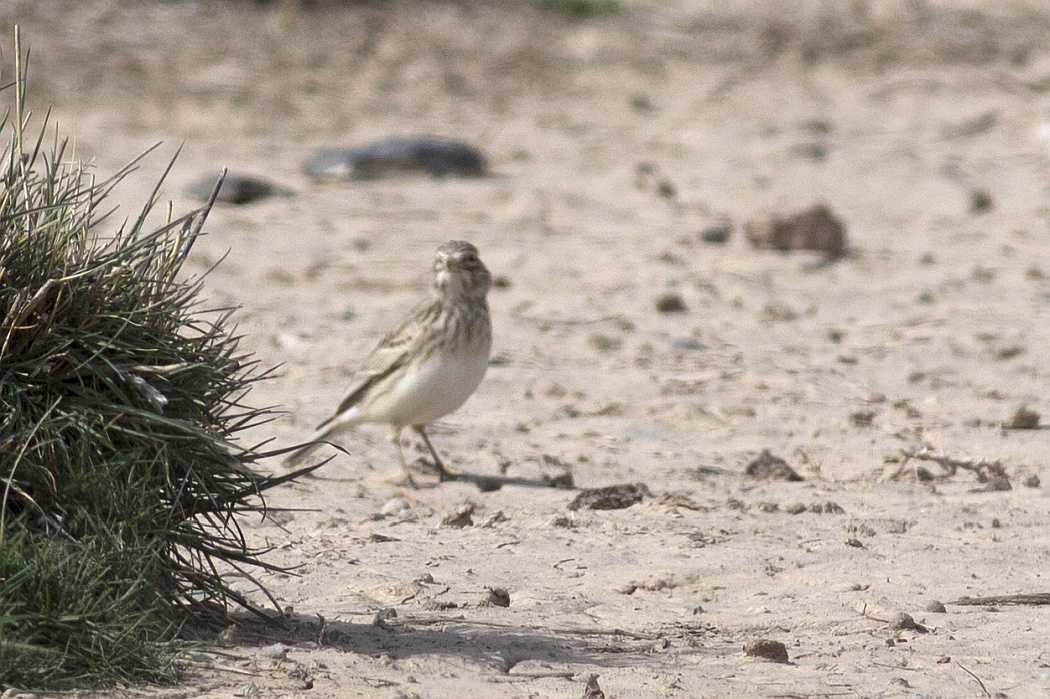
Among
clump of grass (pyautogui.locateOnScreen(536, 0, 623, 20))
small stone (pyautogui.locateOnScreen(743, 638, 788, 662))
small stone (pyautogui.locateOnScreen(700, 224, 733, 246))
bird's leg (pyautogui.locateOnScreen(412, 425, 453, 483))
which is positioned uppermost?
clump of grass (pyautogui.locateOnScreen(536, 0, 623, 20))

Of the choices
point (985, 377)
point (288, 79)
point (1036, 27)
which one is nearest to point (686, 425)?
point (985, 377)

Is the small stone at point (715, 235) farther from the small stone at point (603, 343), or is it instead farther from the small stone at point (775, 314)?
the small stone at point (603, 343)

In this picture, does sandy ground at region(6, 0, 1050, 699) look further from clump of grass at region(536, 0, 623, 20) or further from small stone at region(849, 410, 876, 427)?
clump of grass at region(536, 0, 623, 20)

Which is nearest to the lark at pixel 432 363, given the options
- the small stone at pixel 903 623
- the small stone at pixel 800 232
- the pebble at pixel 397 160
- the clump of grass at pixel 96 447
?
the small stone at pixel 903 623

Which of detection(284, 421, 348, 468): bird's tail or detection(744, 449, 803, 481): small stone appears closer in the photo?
detection(744, 449, 803, 481): small stone

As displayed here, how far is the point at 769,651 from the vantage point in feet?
14.5

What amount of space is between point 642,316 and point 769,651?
17.8 feet

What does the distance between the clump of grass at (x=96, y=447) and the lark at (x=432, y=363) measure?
9.28 feet

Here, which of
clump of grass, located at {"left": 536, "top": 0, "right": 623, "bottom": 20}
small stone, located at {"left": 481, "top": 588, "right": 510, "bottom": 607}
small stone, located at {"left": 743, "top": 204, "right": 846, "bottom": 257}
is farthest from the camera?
clump of grass, located at {"left": 536, "top": 0, "right": 623, "bottom": 20}

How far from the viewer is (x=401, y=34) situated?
17328 mm

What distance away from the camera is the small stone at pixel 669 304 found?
32.2ft

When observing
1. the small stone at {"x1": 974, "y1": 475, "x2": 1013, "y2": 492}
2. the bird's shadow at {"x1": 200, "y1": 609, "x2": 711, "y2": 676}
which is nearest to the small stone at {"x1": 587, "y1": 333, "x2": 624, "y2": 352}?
the small stone at {"x1": 974, "y1": 475, "x2": 1013, "y2": 492}

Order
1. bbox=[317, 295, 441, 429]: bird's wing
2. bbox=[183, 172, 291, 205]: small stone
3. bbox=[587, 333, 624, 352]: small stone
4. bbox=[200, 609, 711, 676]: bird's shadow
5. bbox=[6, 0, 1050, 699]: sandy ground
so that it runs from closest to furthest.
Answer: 1. bbox=[200, 609, 711, 676]: bird's shadow
2. bbox=[6, 0, 1050, 699]: sandy ground
3. bbox=[317, 295, 441, 429]: bird's wing
4. bbox=[587, 333, 624, 352]: small stone
5. bbox=[183, 172, 291, 205]: small stone

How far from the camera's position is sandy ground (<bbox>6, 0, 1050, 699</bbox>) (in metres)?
4.68
